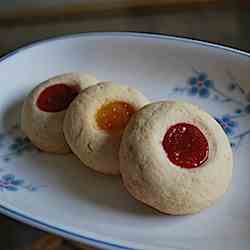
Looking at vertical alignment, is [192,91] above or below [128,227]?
above

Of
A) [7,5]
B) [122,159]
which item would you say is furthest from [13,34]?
[122,159]

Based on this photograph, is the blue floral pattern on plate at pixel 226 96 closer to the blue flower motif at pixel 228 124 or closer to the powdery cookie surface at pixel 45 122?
the blue flower motif at pixel 228 124

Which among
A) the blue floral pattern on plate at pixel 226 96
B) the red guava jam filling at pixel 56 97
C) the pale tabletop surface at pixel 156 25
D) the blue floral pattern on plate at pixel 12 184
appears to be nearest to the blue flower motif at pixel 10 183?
the blue floral pattern on plate at pixel 12 184

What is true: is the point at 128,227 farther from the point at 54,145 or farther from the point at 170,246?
the point at 54,145

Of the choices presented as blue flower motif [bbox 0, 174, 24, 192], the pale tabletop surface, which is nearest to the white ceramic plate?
blue flower motif [bbox 0, 174, 24, 192]

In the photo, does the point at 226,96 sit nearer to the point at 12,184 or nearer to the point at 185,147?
the point at 185,147

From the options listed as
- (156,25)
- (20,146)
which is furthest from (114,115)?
(156,25)

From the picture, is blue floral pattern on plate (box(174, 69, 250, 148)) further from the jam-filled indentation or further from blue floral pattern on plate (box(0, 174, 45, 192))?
blue floral pattern on plate (box(0, 174, 45, 192))
